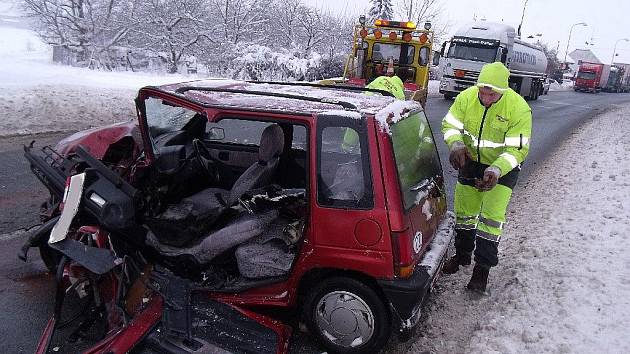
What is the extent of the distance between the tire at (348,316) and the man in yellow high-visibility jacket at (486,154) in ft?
4.49

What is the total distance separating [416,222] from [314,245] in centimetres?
69

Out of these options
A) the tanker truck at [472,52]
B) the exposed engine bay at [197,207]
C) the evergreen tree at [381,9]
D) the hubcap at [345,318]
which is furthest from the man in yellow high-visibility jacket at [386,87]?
the evergreen tree at [381,9]

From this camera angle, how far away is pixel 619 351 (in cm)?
309

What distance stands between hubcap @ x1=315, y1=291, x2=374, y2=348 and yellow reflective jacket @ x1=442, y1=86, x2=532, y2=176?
1.59 m

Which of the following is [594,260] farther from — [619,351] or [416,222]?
[416,222]

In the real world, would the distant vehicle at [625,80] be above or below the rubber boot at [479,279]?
above

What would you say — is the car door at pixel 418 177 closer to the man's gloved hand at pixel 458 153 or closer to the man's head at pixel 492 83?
the man's gloved hand at pixel 458 153

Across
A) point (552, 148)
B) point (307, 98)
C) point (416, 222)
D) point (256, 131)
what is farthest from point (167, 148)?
point (552, 148)

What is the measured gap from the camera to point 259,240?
3348 mm

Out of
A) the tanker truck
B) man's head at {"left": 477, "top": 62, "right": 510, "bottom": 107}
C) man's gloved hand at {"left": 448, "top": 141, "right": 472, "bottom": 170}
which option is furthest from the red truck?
man's gloved hand at {"left": 448, "top": 141, "right": 472, "bottom": 170}

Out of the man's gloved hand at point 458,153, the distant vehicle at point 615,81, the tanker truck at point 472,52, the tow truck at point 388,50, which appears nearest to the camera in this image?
the man's gloved hand at point 458,153

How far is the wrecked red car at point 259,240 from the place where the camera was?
9.62ft

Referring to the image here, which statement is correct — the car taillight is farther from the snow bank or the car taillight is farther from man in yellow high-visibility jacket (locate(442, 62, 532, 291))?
man in yellow high-visibility jacket (locate(442, 62, 532, 291))

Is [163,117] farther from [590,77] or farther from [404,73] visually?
[590,77]
